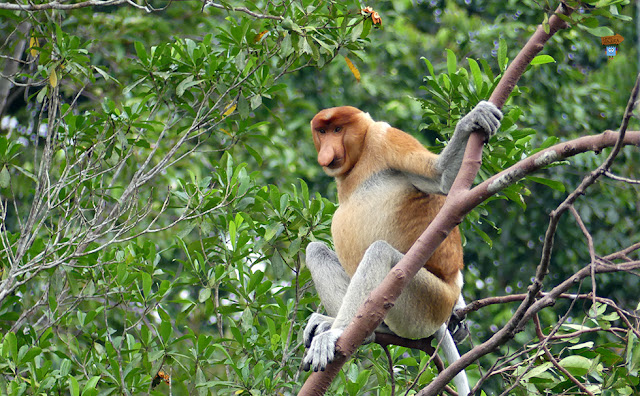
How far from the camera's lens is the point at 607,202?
588cm

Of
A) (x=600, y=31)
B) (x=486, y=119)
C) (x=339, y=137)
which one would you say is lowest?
(x=339, y=137)

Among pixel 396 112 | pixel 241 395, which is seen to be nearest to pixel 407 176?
pixel 241 395

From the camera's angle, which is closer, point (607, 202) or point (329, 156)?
point (329, 156)

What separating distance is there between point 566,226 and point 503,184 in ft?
14.3

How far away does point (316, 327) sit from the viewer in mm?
2898

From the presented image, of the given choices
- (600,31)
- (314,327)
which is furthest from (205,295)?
(600,31)

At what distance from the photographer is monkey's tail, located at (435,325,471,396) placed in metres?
2.70

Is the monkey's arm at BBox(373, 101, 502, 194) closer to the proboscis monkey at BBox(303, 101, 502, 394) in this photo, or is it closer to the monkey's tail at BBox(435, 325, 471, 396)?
the proboscis monkey at BBox(303, 101, 502, 394)

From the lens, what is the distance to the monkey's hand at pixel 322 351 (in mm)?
2490

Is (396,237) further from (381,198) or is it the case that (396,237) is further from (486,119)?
(486,119)

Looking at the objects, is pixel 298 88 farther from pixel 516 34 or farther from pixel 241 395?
pixel 241 395

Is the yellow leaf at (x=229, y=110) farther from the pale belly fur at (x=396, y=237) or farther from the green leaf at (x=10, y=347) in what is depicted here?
the green leaf at (x=10, y=347)

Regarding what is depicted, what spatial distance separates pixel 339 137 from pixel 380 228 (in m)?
0.44

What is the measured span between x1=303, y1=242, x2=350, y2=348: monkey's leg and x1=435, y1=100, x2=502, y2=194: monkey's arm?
0.64 m
